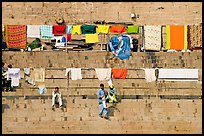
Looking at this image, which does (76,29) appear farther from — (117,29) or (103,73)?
(103,73)

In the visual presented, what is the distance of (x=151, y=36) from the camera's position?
1520 cm

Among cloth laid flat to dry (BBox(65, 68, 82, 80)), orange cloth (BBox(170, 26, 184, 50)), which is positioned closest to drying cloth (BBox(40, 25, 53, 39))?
cloth laid flat to dry (BBox(65, 68, 82, 80))

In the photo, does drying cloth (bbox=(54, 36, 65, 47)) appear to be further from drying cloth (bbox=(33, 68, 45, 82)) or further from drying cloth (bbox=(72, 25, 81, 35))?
drying cloth (bbox=(33, 68, 45, 82))

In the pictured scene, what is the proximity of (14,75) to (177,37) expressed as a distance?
568 centimetres

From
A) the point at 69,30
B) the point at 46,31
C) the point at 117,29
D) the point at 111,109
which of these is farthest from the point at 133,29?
the point at 111,109

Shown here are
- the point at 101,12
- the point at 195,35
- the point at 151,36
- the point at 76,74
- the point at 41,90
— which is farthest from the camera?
the point at 101,12

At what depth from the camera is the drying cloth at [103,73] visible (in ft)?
45.3

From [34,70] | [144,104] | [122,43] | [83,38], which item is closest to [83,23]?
[83,38]

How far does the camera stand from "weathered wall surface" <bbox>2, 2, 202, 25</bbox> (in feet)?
50.0

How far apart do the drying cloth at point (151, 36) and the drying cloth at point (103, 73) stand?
2.04 m

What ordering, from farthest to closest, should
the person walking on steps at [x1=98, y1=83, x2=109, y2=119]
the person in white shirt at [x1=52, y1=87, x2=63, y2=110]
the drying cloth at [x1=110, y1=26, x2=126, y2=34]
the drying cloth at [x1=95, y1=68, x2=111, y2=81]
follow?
the drying cloth at [x1=110, y1=26, x2=126, y2=34] → the drying cloth at [x1=95, y1=68, x2=111, y2=81] → the person in white shirt at [x1=52, y1=87, x2=63, y2=110] → the person walking on steps at [x1=98, y1=83, x2=109, y2=119]

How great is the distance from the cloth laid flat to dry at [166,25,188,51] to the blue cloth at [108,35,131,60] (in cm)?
145

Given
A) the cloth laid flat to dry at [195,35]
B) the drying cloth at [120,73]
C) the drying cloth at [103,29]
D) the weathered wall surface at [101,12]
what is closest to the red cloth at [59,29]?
the weathered wall surface at [101,12]

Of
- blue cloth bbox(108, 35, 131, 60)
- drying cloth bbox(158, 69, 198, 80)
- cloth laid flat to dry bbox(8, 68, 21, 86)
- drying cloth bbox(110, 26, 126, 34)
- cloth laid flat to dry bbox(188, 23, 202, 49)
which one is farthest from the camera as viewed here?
drying cloth bbox(110, 26, 126, 34)
